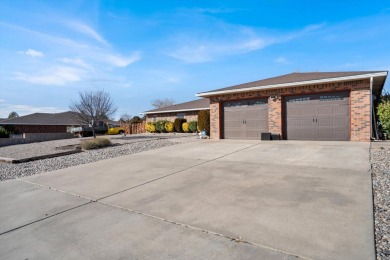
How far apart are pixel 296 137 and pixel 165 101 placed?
1848 inches

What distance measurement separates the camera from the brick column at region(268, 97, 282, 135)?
1245 cm

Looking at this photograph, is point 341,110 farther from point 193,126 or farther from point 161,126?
point 161,126

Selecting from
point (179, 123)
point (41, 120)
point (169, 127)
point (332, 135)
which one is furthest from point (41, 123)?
point (332, 135)

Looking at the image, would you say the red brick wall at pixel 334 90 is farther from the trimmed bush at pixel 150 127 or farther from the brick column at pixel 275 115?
the trimmed bush at pixel 150 127

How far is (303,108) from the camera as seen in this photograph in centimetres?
1199

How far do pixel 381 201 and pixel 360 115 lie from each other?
26.9 feet

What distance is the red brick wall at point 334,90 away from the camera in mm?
10406

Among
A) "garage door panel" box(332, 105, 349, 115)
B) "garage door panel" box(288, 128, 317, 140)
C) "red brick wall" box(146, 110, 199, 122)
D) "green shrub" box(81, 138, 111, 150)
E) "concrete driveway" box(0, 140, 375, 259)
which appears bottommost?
"concrete driveway" box(0, 140, 375, 259)

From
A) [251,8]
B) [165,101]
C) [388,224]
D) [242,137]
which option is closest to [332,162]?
[388,224]

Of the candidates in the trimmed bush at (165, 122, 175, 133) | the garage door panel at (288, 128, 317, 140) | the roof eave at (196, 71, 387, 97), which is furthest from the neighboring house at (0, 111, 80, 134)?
the garage door panel at (288, 128, 317, 140)

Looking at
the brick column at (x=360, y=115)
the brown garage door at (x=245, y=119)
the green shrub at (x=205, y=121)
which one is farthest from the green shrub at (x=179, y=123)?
the brick column at (x=360, y=115)

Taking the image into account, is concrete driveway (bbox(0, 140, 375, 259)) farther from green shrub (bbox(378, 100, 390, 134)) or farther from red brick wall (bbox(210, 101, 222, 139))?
red brick wall (bbox(210, 101, 222, 139))

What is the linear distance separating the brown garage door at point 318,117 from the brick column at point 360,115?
28 centimetres

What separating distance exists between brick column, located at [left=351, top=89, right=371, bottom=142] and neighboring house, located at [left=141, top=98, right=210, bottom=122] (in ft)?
42.6
